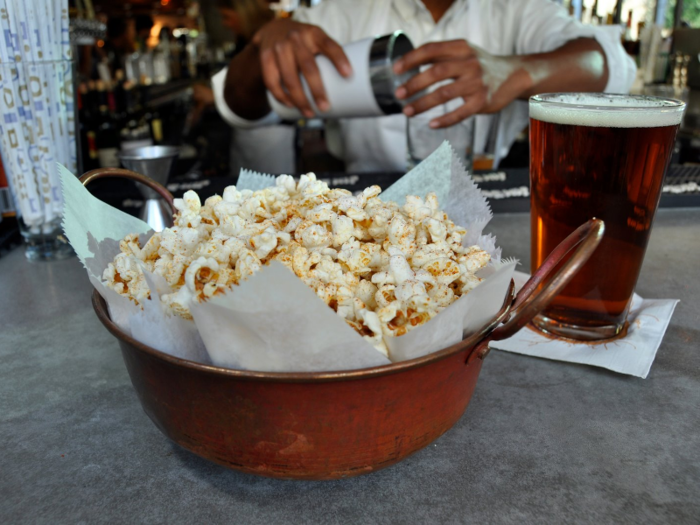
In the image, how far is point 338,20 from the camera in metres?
2.25

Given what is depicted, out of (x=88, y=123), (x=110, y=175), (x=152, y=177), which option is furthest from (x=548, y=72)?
(x=88, y=123)

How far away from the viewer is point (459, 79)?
1501 mm

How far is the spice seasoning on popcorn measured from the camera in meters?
0.48

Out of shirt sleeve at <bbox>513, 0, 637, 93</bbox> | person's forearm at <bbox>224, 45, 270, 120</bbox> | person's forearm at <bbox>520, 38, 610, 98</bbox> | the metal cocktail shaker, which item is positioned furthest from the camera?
person's forearm at <bbox>224, 45, 270, 120</bbox>

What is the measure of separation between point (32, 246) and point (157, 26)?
9260 millimetres

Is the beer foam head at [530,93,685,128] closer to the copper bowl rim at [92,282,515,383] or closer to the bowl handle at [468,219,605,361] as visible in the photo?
the bowl handle at [468,219,605,361]

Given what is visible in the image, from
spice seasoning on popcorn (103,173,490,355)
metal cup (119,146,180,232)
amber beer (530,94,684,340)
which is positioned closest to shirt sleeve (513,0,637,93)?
amber beer (530,94,684,340)

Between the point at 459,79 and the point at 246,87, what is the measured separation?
86 centimetres

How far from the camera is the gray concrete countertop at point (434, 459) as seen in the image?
493 mm

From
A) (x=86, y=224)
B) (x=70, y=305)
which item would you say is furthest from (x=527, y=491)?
(x=70, y=305)

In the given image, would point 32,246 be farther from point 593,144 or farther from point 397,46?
point 593,144

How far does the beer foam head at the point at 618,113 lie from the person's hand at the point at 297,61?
0.65 meters

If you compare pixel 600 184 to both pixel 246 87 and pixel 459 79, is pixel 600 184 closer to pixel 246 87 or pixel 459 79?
pixel 459 79

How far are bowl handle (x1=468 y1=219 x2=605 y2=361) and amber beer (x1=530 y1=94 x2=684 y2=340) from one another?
27cm
